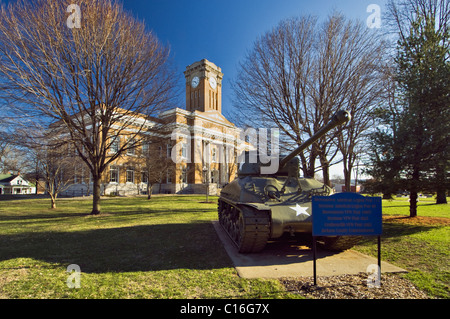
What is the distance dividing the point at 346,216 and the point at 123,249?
A: 5.18 metres

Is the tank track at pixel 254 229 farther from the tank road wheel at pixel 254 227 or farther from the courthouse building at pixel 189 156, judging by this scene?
the courthouse building at pixel 189 156

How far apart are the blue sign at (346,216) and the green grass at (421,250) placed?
1.10m

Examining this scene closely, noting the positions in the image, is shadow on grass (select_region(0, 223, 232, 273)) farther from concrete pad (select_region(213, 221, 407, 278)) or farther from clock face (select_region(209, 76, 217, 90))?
clock face (select_region(209, 76, 217, 90))

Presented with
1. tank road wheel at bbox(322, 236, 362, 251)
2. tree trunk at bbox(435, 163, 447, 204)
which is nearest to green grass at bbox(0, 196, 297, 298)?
tank road wheel at bbox(322, 236, 362, 251)

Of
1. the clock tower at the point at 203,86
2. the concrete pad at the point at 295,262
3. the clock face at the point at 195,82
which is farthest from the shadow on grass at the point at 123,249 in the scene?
the clock face at the point at 195,82

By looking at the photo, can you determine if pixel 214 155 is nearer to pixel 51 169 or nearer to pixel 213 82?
pixel 213 82

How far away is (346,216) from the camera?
13.7 ft

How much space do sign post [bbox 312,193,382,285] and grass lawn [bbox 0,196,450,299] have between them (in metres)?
1.10

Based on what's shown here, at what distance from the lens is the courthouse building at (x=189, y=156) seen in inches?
1125

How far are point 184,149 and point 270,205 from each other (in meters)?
35.2

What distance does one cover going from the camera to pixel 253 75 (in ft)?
44.3

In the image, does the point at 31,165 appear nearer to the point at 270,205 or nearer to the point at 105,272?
the point at 105,272
